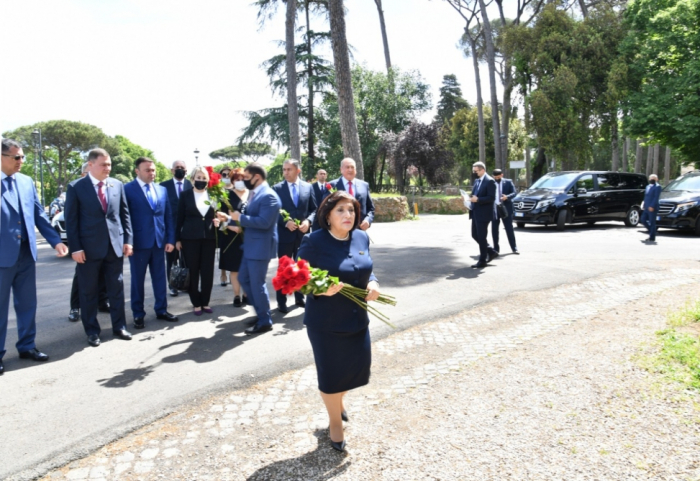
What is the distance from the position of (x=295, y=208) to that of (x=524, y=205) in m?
12.8

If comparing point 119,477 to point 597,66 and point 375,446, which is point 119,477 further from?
point 597,66

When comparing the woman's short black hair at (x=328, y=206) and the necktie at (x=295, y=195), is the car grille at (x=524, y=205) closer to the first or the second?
the necktie at (x=295, y=195)

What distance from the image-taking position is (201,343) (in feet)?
19.1

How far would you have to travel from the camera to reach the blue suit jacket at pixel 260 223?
5859mm

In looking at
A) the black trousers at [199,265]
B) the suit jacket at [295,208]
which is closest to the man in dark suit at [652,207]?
the suit jacket at [295,208]

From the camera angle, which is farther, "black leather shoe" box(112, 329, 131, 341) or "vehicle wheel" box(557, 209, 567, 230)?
"vehicle wheel" box(557, 209, 567, 230)

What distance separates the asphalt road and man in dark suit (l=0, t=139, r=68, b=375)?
366 mm

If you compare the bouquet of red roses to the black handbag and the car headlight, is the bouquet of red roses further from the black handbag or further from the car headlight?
the car headlight

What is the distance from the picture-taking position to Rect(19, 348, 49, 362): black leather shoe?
5.25 meters

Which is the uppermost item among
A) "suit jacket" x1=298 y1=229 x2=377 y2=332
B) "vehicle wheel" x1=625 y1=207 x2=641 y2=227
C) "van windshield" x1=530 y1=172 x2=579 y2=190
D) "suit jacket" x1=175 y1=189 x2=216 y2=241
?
"van windshield" x1=530 y1=172 x2=579 y2=190

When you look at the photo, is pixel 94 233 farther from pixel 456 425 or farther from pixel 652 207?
pixel 652 207

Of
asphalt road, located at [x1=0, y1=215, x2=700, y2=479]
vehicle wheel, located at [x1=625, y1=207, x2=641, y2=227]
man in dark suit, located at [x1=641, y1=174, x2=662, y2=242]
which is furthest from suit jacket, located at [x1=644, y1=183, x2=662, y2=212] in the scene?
vehicle wheel, located at [x1=625, y1=207, x2=641, y2=227]

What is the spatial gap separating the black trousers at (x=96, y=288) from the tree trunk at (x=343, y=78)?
34.3 feet

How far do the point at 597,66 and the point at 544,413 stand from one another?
2916 cm
